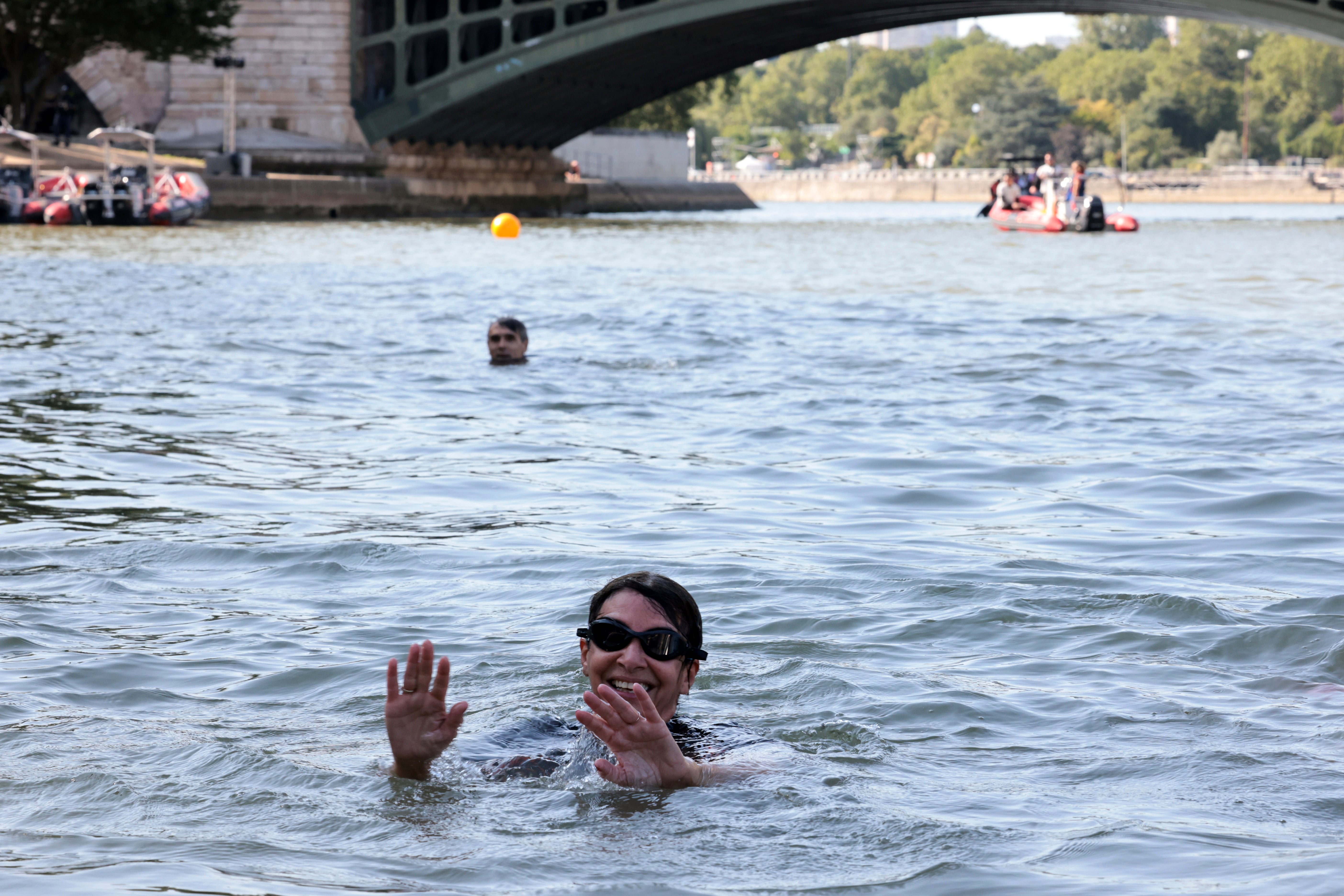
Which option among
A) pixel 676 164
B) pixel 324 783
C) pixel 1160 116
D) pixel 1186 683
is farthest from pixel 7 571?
pixel 1160 116

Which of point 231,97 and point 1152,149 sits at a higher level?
point 1152,149

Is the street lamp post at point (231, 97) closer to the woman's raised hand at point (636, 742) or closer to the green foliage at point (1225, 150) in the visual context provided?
the woman's raised hand at point (636, 742)

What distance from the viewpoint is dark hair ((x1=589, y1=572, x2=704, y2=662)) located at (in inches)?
173

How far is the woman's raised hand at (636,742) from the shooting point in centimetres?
404

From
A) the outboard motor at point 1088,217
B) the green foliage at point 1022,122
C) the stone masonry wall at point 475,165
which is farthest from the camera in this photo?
the green foliage at point 1022,122

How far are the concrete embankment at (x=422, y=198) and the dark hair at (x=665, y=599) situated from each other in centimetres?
4148

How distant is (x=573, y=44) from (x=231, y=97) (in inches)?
408

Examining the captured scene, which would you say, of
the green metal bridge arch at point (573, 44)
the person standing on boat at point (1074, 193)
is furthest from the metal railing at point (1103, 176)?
the person standing on boat at point (1074, 193)

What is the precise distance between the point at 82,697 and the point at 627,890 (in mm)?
2185

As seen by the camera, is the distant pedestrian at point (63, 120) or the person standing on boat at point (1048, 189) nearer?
the person standing on boat at point (1048, 189)

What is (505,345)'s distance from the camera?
13523mm

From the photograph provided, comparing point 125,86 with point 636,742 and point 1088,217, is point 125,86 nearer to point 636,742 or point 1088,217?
point 1088,217

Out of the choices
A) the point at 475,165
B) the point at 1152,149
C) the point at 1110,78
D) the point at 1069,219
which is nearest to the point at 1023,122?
the point at 1152,149

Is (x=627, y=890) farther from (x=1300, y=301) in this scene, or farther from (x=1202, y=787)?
(x=1300, y=301)
